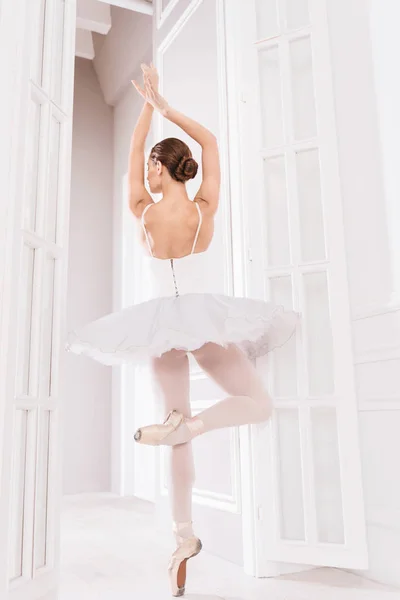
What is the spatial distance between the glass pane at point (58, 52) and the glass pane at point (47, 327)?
590 millimetres

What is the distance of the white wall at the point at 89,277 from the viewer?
4.14m

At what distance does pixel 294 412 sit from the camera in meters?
2.03

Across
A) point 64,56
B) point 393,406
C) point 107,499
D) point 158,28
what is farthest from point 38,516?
point 158,28

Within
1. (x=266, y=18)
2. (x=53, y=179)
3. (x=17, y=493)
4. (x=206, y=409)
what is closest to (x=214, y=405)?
(x=206, y=409)

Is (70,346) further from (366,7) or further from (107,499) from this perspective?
(107,499)

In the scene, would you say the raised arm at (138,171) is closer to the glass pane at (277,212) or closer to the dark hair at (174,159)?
the dark hair at (174,159)

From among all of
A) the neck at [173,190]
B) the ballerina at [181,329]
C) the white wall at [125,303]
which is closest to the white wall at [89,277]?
the white wall at [125,303]

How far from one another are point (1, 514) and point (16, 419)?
0.25 m

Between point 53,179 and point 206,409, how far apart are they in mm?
925

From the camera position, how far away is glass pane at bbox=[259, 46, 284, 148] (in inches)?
89.5

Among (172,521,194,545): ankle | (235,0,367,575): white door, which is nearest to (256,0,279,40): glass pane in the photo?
(235,0,367,575): white door

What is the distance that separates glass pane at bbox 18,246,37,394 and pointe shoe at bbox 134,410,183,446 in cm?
36

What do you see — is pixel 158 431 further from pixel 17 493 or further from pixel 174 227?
pixel 174 227

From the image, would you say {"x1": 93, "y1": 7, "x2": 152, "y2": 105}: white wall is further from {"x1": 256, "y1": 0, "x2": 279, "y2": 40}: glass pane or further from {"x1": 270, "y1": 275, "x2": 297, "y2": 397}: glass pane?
{"x1": 270, "y1": 275, "x2": 297, "y2": 397}: glass pane
